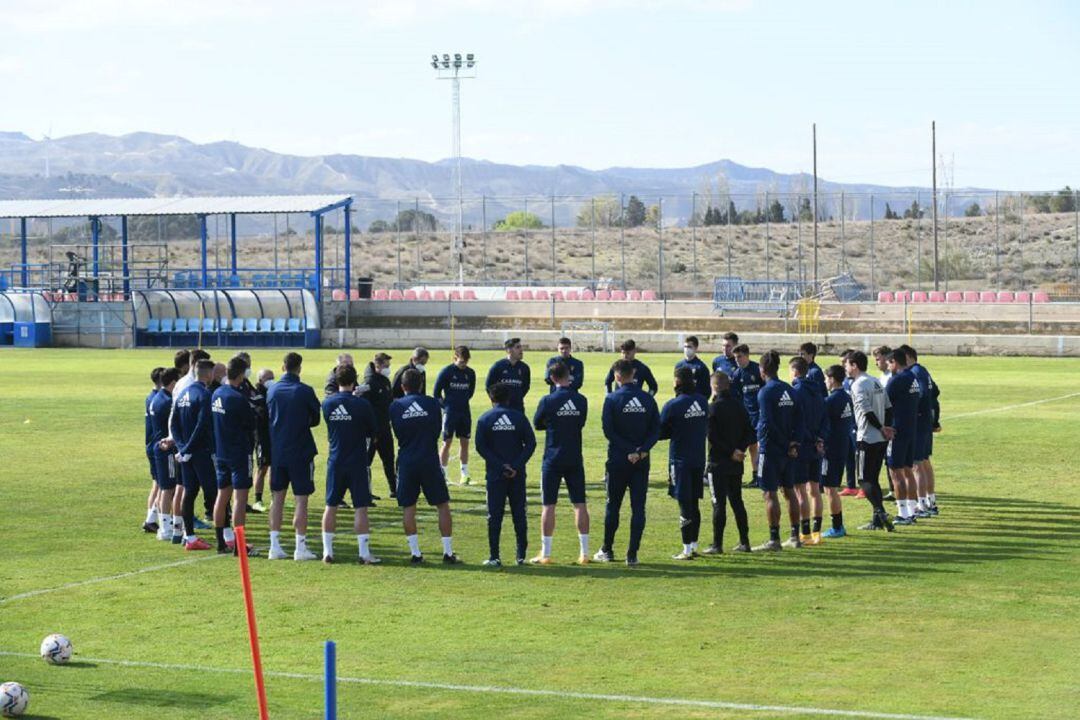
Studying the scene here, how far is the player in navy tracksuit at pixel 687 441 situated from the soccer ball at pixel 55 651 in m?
6.79

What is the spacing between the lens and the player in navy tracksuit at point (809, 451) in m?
A: 17.9

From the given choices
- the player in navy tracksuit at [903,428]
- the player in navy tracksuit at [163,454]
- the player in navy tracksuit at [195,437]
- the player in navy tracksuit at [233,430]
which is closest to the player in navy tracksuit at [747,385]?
the player in navy tracksuit at [903,428]

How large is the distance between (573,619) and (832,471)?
18.6 ft

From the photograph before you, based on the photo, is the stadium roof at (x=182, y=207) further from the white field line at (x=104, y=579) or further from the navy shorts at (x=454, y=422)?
the white field line at (x=104, y=579)

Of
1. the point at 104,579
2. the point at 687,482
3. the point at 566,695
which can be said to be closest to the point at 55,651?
the point at 104,579

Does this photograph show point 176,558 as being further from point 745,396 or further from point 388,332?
point 388,332

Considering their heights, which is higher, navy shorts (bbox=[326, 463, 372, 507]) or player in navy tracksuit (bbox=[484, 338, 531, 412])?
player in navy tracksuit (bbox=[484, 338, 531, 412])

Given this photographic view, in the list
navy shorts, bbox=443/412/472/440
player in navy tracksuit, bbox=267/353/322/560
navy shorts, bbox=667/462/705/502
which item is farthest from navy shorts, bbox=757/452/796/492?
navy shorts, bbox=443/412/472/440

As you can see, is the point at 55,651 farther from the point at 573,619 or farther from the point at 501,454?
the point at 501,454

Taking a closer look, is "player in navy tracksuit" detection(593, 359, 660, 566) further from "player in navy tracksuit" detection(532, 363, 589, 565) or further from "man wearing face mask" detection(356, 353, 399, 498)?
"man wearing face mask" detection(356, 353, 399, 498)

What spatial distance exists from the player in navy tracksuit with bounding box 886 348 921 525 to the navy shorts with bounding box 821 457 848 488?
0.91m

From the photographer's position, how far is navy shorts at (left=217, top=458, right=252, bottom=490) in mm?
17109

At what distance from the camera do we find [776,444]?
1747 centimetres

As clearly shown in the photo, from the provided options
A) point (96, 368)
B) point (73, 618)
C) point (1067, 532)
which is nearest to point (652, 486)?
point (1067, 532)
